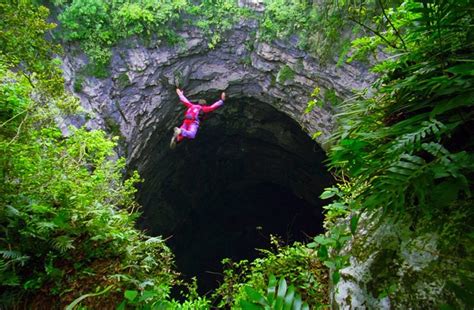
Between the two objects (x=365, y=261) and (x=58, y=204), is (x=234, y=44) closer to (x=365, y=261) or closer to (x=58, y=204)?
(x=58, y=204)

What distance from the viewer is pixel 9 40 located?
3.04m

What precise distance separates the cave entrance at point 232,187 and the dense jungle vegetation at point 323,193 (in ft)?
19.7

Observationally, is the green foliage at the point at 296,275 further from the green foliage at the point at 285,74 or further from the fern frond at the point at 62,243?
the green foliage at the point at 285,74

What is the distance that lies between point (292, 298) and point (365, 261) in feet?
1.73

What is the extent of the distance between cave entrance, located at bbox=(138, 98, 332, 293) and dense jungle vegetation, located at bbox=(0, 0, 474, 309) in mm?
6000

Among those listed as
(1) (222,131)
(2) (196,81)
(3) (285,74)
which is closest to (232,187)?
(1) (222,131)

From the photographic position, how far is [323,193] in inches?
91.9

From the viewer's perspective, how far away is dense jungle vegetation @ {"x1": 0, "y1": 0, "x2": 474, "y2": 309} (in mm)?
1457

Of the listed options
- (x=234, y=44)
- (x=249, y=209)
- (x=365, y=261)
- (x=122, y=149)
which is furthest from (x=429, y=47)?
(x=249, y=209)

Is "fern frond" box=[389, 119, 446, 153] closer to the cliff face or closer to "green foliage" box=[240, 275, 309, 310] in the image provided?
"green foliage" box=[240, 275, 309, 310]

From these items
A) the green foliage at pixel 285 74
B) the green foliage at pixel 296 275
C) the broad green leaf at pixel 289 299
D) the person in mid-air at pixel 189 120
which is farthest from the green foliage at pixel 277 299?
the green foliage at pixel 285 74

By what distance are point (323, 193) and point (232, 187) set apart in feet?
38.1

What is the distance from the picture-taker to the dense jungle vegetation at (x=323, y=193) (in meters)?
1.46

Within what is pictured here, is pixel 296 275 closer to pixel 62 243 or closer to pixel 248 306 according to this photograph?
pixel 248 306
